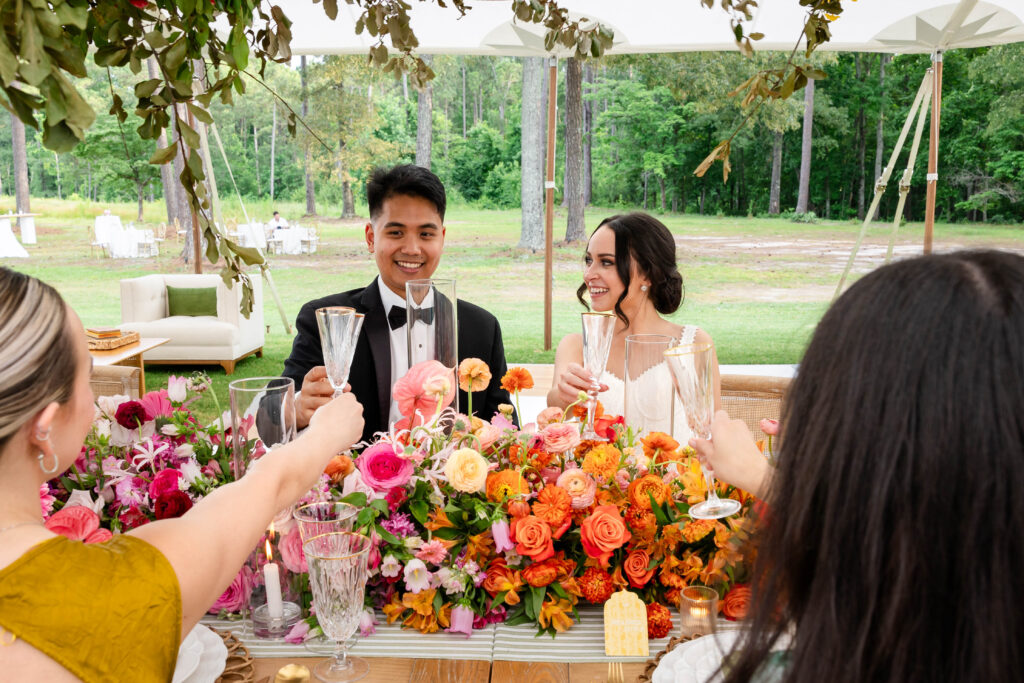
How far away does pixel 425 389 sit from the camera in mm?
1563

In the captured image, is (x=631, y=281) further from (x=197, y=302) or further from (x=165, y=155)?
(x=197, y=302)

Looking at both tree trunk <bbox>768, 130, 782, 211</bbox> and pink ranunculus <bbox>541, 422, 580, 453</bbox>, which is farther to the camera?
tree trunk <bbox>768, 130, 782, 211</bbox>

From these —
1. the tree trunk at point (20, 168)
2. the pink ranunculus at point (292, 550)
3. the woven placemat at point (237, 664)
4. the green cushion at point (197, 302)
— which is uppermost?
the tree trunk at point (20, 168)

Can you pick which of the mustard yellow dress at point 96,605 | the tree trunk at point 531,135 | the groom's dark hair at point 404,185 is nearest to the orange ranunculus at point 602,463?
the mustard yellow dress at point 96,605

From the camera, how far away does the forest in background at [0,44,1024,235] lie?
49.9ft

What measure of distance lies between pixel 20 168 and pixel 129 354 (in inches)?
461

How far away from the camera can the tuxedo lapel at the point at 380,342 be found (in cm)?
275

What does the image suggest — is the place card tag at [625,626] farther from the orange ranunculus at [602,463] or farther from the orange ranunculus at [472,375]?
the orange ranunculus at [472,375]

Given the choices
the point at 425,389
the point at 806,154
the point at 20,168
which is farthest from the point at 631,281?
the point at 20,168

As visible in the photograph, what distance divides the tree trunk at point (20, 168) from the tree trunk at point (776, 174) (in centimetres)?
1502

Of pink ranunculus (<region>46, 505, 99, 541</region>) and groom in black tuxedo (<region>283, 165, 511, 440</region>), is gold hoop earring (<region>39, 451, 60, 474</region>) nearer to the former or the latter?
pink ranunculus (<region>46, 505, 99, 541</region>)

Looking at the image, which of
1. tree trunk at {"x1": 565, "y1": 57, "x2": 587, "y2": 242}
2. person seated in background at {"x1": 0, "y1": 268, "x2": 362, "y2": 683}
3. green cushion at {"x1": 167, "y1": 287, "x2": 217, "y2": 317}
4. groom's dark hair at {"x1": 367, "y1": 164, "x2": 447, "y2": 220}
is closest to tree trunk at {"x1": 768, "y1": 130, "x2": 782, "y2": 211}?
tree trunk at {"x1": 565, "y1": 57, "x2": 587, "y2": 242}

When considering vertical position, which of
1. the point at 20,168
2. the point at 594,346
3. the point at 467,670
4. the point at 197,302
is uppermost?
the point at 20,168

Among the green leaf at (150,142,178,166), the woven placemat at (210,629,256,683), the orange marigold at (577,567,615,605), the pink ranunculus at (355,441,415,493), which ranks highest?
the green leaf at (150,142,178,166)
